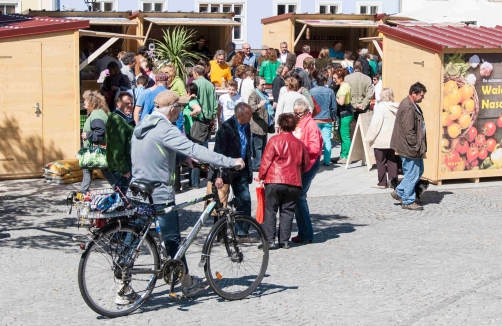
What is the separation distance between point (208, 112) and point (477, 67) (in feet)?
13.9

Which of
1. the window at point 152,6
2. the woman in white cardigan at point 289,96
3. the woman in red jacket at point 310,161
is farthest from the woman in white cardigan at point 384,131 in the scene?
the window at point 152,6

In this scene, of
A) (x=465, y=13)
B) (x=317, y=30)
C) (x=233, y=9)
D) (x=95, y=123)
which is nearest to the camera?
(x=95, y=123)

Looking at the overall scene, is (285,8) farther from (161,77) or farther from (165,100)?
(165,100)

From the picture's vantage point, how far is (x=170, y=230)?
837cm

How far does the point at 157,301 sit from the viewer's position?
336 inches

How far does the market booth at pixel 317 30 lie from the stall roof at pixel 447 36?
1167cm

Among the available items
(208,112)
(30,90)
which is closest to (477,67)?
(208,112)

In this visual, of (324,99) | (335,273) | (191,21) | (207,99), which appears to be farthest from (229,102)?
(191,21)

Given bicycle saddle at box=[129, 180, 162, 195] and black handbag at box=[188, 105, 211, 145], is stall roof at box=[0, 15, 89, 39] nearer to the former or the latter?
black handbag at box=[188, 105, 211, 145]

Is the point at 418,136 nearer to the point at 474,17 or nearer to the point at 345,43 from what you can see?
the point at 474,17

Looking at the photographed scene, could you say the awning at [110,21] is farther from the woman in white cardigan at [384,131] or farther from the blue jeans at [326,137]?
the woman in white cardigan at [384,131]

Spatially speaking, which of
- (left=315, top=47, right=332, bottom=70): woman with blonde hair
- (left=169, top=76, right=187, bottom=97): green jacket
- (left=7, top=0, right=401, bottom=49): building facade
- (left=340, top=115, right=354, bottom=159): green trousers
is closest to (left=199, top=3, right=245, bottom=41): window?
(left=7, top=0, right=401, bottom=49): building facade

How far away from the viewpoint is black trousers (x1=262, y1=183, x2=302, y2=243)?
10.4m

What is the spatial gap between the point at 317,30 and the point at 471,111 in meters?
16.6
